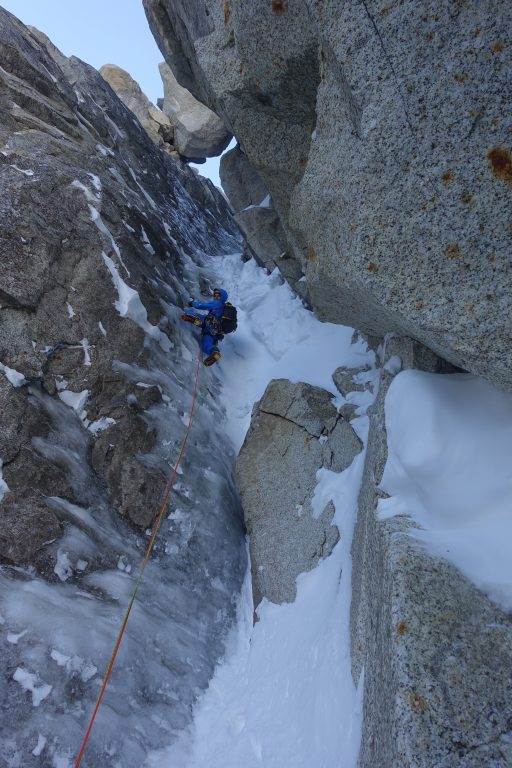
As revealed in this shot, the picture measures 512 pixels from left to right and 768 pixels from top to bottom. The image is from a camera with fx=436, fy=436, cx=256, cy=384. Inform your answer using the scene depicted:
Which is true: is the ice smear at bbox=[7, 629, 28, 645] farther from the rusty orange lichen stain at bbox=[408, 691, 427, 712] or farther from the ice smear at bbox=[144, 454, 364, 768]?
the rusty orange lichen stain at bbox=[408, 691, 427, 712]

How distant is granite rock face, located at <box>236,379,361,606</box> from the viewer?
5652mm

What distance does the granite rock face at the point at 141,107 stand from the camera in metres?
23.3

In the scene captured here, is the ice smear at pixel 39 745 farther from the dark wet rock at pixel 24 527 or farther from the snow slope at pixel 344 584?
the dark wet rock at pixel 24 527

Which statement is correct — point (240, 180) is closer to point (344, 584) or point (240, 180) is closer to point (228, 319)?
point (228, 319)

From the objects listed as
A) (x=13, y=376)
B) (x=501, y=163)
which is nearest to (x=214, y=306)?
(x=13, y=376)

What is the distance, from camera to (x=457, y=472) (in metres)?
3.11

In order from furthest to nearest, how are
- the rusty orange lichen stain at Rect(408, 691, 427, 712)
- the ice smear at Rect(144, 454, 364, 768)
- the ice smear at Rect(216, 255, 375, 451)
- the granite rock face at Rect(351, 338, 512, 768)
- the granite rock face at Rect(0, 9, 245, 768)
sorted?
the ice smear at Rect(216, 255, 375, 451)
the granite rock face at Rect(0, 9, 245, 768)
the ice smear at Rect(144, 454, 364, 768)
the rusty orange lichen stain at Rect(408, 691, 427, 712)
the granite rock face at Rect(351, 338, 512, 768)

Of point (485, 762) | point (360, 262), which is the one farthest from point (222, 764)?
point (360, 262)

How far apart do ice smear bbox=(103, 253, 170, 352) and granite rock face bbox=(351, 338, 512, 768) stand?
223 inches

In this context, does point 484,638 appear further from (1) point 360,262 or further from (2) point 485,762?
(1) point 360,262

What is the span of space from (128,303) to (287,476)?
153 inches

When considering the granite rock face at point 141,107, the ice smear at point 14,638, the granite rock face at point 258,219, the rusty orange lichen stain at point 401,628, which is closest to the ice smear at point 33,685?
the ice smear at point 14,638

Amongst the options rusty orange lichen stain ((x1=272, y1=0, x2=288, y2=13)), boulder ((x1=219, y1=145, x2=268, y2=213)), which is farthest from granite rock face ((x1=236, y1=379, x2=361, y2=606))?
boulder ((x1=219, y1=145, x2=268, y2=213))

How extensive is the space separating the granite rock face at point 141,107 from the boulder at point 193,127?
1.45ft
